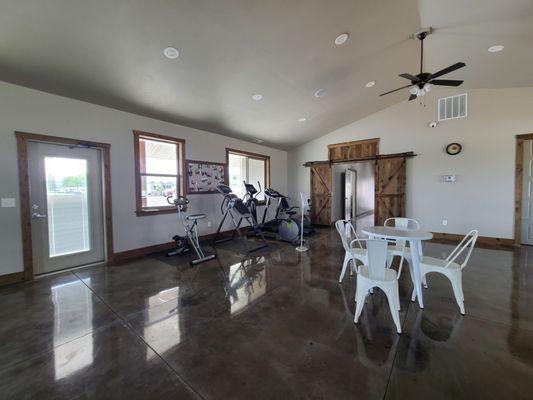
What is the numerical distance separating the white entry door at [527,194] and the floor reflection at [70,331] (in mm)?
8090

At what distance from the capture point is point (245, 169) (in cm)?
727

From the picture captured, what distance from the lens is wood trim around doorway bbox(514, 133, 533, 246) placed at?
507 cm

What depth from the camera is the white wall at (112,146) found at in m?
3.20

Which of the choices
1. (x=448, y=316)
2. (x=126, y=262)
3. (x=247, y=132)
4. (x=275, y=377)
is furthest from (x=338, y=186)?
(x=275, y=377)

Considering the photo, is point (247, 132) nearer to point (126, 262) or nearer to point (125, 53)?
point (125, 53)

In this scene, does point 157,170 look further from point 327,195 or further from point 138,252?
point 327,195

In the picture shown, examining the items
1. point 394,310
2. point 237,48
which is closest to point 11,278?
point 237,48

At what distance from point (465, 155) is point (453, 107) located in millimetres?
1251

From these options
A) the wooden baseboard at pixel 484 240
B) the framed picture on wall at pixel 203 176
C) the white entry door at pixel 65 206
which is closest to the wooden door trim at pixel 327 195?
the wooden baseboard at pixel 484 240

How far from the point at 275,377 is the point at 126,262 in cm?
372

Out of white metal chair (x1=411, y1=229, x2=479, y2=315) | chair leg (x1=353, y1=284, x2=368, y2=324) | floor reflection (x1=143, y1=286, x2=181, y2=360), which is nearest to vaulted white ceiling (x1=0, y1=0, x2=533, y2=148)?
white metal chair (x1=411, y1=229, x2=479, y2=315)

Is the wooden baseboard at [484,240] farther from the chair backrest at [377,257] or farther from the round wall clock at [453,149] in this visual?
the chair backrest at [377,257]

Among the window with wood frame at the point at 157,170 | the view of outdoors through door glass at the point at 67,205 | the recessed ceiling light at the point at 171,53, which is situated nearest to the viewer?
the recessed ceiling light at the point at 171,53

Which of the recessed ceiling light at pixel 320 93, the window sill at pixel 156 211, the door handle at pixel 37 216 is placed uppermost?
the recessed ceiling light at pixel 320 93
